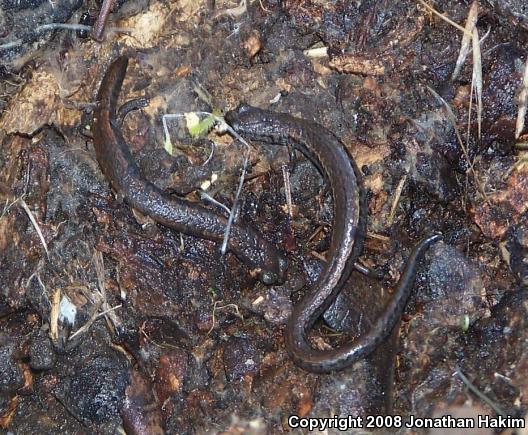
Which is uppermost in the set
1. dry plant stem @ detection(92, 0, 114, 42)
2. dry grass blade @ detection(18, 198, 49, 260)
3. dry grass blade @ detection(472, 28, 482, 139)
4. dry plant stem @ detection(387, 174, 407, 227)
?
dry plant stem @ detection(92, 0, 114, 42)

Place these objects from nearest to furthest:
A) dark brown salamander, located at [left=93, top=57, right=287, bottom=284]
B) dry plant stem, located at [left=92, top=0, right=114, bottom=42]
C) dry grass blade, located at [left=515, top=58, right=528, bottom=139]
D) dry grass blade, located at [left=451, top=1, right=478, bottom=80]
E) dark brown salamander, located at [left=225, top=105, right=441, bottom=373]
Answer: dark brown salamander, located at [left=225, top=105, right=441, bottom=373] < dry grass blade, located at [left=515, top=58, right=528, bottom=139] < dry grass blade, located at [left=451, top=1, right=478, bottom=80] < dark brown salamander, located at [left=93, top=57, right=287, bottom=284] < dry plant stem, located at [left=92, top=0, right=114, bottom=42]

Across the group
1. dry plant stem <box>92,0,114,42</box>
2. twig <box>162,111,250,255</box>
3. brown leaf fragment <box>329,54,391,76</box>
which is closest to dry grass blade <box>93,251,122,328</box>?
twig <box>162,111,250,255</box>

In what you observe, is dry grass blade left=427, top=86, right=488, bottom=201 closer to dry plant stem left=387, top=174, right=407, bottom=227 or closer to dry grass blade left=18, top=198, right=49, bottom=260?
dry plant stem left=387, top=174, right=407, bottom=227

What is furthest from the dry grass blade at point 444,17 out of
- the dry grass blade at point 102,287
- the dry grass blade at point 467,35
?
the dry grass blade at point 102,287

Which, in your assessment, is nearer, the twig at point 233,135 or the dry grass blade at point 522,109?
the dry grass blade at point 522,109

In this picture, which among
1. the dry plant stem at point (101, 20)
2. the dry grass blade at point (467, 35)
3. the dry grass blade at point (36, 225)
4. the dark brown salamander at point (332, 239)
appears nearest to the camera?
the dark brown salamander at point (332, 239)

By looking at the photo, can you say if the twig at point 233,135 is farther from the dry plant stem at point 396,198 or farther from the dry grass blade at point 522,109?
the dry grass blade at point 522,109
